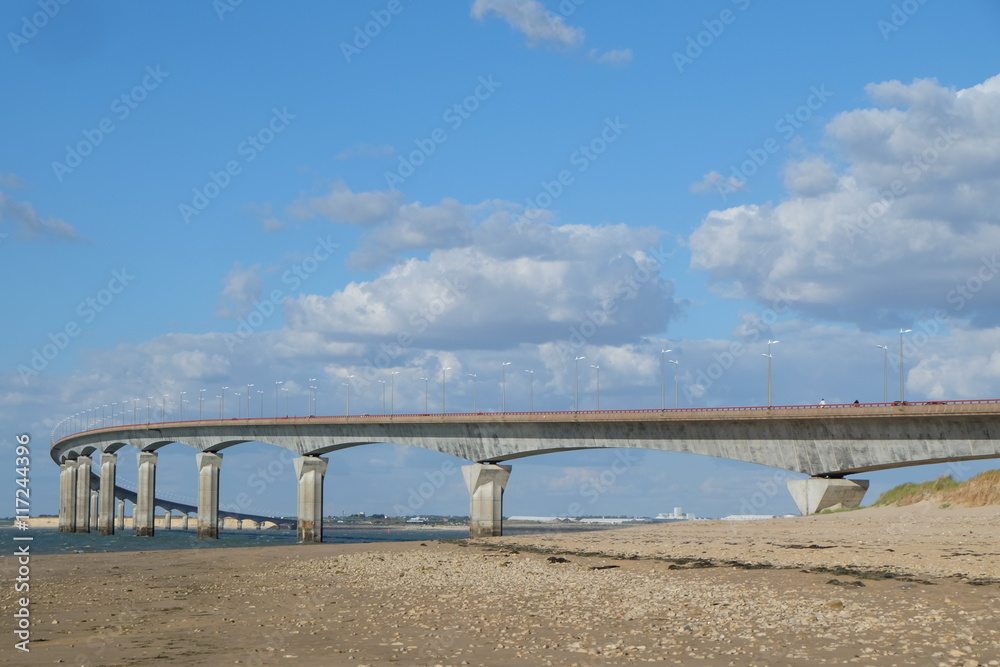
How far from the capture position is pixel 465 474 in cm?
7381

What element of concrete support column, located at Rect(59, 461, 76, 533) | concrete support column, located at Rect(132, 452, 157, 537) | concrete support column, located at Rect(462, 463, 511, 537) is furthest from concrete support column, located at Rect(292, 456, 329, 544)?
concrete support column, located at Rect(59, 461, 76, 533)

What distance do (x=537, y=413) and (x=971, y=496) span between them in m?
28.8

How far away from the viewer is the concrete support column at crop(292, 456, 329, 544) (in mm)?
86000

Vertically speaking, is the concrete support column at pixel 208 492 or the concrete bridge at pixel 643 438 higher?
the concrete bridge at pixel 643 438

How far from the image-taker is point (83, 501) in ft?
488

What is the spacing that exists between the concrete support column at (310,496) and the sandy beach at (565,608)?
158ft

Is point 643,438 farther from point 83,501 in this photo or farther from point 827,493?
point 83,501

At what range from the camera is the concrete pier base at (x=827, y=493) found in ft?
170

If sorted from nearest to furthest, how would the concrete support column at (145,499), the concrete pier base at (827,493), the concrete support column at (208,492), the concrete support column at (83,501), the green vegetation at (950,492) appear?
the green vegetation at (950,492) → the concrete pier base at (827,493) → the concrete support column at (208,492) → the concrete support column at (145,499) → the concrete support column at (83,501)

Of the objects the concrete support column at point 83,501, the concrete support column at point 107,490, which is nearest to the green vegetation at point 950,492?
the concrete support column at point 107,490

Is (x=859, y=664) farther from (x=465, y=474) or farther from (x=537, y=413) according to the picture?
(x=465, y=474)

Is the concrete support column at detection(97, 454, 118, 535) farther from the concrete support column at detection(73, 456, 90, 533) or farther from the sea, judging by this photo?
the concrete support column at detection(73, 456, 90, 533)

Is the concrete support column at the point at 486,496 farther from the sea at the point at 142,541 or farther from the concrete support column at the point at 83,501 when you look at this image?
the concrete support column at the point at 83,501

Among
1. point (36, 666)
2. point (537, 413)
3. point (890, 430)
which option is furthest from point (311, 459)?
point (36, 666)
